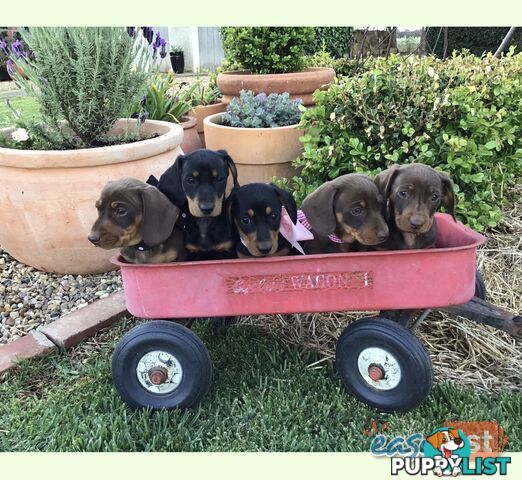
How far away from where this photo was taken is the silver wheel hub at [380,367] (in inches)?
93.1

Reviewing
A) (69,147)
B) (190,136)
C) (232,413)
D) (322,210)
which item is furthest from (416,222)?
(190,136)

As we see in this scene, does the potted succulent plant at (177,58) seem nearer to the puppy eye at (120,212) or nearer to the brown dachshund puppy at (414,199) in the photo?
the puppy eye at (120,212)

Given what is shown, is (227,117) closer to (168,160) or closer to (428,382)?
(168,160)

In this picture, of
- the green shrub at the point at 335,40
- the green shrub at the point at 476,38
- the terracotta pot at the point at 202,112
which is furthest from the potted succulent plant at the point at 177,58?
the terracotta pot at the point at 202,112

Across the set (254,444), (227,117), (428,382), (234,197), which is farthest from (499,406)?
(227,117)

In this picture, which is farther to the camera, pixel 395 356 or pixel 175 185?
pixel 175 185

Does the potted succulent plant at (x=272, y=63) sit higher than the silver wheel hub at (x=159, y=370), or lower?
higher

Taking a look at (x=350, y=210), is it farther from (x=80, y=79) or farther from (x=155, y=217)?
(x=80, y=79)

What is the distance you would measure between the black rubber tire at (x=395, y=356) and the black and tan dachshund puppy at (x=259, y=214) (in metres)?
0.55

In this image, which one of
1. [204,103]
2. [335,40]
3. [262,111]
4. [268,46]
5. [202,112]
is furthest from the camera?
[335,40]

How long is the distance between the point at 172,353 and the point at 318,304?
2.31 feet

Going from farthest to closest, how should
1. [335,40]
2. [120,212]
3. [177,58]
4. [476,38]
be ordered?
[177,58], [476,38], [335,40], [120,212]

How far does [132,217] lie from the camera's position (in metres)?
2.32

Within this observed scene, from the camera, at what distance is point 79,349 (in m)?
3.12
